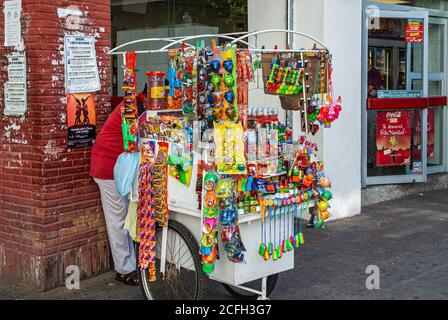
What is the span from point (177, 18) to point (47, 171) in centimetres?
379

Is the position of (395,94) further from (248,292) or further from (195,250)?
(195,250)

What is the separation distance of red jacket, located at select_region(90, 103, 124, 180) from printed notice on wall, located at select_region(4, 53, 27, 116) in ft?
2.36

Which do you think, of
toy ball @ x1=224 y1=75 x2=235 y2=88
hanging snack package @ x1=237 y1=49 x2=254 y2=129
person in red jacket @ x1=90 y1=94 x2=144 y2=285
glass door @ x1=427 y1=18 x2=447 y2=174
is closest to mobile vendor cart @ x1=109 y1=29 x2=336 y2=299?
hanging snack package @ x1=237 y1=49 x2=254 y2=129

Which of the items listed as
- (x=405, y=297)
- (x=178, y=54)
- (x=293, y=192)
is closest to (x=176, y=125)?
(x=178, y=54)

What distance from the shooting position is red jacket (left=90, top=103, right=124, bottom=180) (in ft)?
18.9

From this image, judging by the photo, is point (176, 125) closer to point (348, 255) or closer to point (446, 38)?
point (348, 255)

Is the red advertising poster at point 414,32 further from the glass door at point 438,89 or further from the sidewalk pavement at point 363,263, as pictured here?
the sidewalk pavement at point 363,263

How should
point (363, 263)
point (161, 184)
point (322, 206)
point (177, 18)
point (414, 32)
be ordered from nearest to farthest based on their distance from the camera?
point (161, 184) < point (322, 206) < point (363, 263) < point (177, 18) < point (414, 32)

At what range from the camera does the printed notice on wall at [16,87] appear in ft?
19.0

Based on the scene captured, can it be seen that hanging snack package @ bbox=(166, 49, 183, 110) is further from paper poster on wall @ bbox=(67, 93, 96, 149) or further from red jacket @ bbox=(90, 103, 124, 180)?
paper poster on wall @ bbox=(67, 93, 96, 149)

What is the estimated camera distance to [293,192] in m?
5.10

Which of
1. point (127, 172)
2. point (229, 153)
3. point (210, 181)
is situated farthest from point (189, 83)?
point (127, 172)

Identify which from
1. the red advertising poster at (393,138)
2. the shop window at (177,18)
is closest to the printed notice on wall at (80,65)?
the shop window at (177,18)

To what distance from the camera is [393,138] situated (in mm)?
9703
